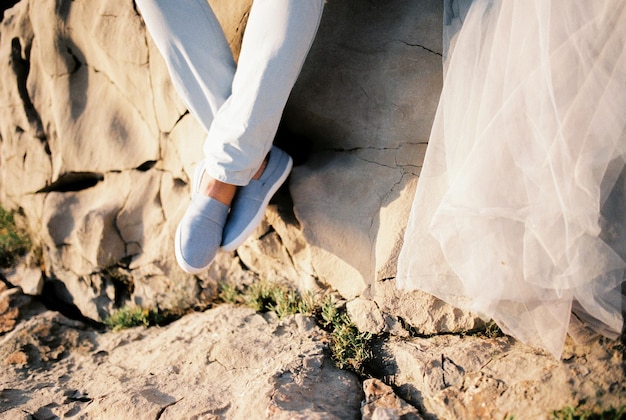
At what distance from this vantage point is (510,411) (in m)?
1.31

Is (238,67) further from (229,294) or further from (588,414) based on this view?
(588,414)

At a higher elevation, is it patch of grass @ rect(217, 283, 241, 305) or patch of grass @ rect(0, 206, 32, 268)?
patch of grass @ rect(217, 283, 241, 305)

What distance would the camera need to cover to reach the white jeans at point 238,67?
158 centimetres

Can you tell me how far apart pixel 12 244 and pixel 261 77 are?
1686 mm

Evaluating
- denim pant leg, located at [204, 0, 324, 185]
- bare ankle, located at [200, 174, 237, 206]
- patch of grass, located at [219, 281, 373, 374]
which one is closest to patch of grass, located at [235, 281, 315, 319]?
patch of grass, located at [219, 281, 373, 374]

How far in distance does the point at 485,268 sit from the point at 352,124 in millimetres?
741

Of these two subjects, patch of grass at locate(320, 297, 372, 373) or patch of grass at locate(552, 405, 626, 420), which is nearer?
patch of grass at locate(552, 405, 626, 420)

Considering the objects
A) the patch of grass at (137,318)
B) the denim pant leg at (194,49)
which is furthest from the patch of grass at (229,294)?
the denim pant leg at (194,49)

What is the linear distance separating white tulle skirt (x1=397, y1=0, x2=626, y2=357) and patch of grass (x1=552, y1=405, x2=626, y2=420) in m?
0.13

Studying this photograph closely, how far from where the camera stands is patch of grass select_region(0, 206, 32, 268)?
8.23 feet

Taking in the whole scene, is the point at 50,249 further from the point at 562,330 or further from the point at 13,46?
the point at 562,330

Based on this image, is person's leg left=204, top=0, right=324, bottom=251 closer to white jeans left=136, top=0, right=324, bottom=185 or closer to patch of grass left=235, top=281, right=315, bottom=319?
white jeans left=136, top=0, right=324, bottom=185

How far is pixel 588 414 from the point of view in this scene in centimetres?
125

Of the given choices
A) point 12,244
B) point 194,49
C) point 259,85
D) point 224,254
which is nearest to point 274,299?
point 224,254
